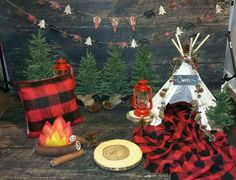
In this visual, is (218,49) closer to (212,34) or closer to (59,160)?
(212,34)

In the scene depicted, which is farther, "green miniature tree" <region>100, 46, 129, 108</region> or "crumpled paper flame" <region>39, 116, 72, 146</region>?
"green miniature tree" <region>100, 46, 129, 108</region>

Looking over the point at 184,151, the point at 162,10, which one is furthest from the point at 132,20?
the point at 184,151

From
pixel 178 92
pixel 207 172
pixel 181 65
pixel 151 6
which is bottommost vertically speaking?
pixel 207 172

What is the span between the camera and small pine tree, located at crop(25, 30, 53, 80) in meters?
2.99

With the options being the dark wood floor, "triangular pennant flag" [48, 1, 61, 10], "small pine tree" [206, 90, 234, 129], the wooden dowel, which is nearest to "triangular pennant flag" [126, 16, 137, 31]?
"triangular pennant flag" [48, 1, 61, 10]

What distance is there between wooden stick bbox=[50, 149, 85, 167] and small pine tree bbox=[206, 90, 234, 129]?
104 cm

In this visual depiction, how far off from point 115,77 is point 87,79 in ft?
0.86

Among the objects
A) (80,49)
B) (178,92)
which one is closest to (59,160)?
(178,92)

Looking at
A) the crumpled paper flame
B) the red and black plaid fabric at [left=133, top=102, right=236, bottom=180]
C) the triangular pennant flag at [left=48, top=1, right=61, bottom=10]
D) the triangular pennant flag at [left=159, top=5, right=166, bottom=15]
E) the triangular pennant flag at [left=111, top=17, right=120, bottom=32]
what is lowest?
the red and black plaid fabric at [left=133, top=102, right=236, bottom=180]

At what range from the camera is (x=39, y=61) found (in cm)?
306

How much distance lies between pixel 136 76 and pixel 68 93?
2.57 feet

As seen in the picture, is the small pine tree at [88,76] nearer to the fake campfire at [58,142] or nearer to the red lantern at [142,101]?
the red lantern at [142,101]

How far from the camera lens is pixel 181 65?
8.43 feet

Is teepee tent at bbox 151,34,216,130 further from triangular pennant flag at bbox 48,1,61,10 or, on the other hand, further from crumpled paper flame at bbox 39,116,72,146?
triangular pennant flag at bbox 48,1,61,10
